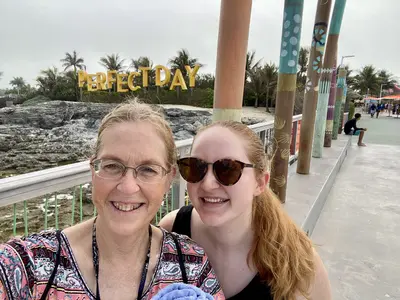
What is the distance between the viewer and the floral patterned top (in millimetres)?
897

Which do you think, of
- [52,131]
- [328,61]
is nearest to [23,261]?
[328,61]

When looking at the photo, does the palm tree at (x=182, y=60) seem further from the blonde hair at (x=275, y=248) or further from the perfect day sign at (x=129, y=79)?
the blonde hair at (x=275, y=248)

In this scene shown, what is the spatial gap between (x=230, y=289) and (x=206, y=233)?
277 mm

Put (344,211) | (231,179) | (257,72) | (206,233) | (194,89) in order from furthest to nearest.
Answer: (194,89) → (257,72) → (344,211) → (206,233) → (231,179)

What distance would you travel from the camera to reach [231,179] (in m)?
1.23

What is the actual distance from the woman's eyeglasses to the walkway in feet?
7.22

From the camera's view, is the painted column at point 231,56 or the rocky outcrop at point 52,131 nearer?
the painted column at point 231,56

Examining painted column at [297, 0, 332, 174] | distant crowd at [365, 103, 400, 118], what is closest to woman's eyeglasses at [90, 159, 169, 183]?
painted column at [297, 0, 332, 174]

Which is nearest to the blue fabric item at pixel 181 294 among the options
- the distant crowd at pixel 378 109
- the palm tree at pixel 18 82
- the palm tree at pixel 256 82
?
the palm tree at pixel 256 82

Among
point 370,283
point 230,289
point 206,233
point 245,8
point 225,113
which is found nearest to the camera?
point 230,289

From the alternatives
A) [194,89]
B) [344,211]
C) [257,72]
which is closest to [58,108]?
[194,89]

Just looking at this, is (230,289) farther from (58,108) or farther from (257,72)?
(58,108)

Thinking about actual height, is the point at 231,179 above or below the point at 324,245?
above

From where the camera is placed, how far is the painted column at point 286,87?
9.89 ft
